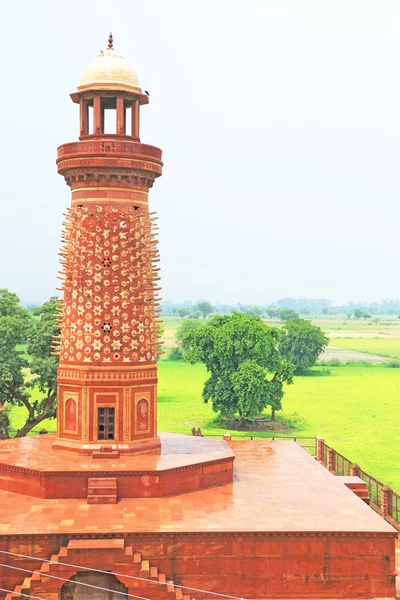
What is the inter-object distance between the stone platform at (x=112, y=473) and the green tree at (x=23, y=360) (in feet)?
27.9

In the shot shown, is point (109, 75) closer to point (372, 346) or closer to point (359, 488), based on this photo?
point (359, 488)

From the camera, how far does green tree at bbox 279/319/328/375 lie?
63.7 metres

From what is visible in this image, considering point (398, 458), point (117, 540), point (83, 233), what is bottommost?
point (398, 458)

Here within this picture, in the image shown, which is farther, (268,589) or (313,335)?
(313,335)

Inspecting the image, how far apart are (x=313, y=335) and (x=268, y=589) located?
49.8 m

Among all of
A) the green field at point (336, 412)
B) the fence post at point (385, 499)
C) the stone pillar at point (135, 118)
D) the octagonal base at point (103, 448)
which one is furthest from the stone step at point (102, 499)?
the green field at point (336, 412)

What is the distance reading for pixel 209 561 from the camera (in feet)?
48.0

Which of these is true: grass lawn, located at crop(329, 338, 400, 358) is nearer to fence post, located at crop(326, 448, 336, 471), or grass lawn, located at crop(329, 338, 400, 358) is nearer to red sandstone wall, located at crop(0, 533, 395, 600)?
fence post, located at crop(326, 448, 336, 471)

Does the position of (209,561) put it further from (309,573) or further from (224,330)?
(224,330)

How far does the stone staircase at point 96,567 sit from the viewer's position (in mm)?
14070

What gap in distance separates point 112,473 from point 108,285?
15.4 ft

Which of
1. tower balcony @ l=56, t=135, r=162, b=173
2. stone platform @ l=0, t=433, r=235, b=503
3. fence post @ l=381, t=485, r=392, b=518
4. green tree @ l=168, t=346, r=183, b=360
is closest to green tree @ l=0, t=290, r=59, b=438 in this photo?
stone platform @ l=0, t=433, r=235, b=503

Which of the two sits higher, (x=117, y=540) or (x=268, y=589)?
(x=117, y=540)

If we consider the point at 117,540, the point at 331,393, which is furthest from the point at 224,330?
the point at 117,540
